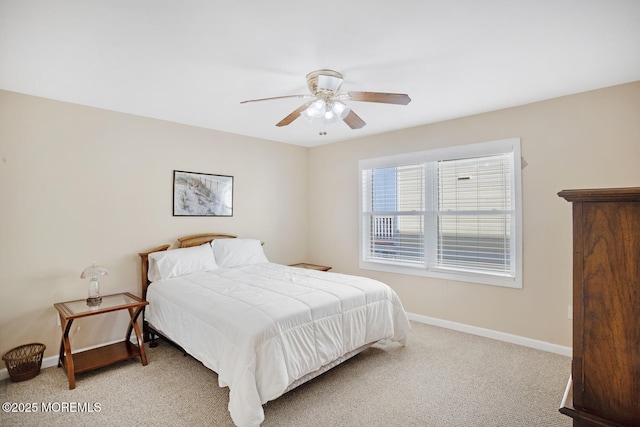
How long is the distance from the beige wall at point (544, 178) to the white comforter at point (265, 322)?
1015mm

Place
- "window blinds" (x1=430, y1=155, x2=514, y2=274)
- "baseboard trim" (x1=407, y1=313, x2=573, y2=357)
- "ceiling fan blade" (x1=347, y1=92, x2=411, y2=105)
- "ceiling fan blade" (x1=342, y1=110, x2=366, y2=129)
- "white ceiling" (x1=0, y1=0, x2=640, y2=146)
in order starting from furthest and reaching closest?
1. "window blinds" (x1=430, y1=155, x2=514, y2=274)
2. "baseboard trim" (x1=407, y1=313, x2=573, y2=357)
3. "ceiling fan blade" (x1=342, y1=110, x2=366, y2=129)
4. "ceiling fan blade" (x1=347, y1=92, x2=411, y2=105)
5. "white ceiling" (x1=0, y1=0, x2=640, y2=146)

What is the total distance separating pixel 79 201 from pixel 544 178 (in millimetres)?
4533

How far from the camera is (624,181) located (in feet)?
9.06

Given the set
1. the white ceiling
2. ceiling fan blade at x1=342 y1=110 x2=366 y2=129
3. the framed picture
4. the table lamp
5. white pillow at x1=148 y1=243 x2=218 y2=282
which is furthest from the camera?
the framed picture

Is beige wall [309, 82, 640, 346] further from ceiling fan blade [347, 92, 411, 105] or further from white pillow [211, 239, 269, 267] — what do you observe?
white pillow [211, 239, 269, 267]

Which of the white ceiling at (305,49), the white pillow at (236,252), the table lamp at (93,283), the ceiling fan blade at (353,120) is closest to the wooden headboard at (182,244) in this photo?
the white pillow at (236,252)

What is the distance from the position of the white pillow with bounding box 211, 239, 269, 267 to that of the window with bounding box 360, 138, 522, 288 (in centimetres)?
152

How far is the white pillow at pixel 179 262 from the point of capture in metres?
3.37

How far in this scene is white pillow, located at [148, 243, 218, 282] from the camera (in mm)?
3371

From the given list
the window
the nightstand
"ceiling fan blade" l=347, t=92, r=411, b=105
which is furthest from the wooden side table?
the window

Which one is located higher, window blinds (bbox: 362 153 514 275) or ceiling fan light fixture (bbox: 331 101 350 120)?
ceiling fan light fixture (bbox: 331 101 350 120)

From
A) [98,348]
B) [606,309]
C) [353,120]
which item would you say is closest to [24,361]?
[98,348]

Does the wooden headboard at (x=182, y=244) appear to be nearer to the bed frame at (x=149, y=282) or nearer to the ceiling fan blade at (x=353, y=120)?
the bed frame at (x=149, y=282)

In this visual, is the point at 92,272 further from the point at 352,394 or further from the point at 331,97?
the point at 331,97
